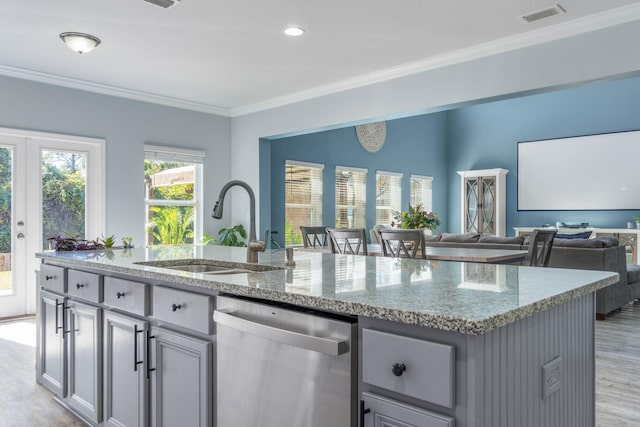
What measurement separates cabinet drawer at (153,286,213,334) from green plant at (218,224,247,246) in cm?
451

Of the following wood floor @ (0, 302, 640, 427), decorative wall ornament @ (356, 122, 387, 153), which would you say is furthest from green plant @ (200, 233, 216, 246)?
decorative wall ornament @ (356, 122, 387, 153)

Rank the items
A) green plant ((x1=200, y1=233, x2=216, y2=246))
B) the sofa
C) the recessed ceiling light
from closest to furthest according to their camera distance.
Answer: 1. the recessed ceiling light
2. the sofa
3. green plant ((x1=200, y1=233, x2=216, y2=246))

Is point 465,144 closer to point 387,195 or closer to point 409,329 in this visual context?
point 387,195

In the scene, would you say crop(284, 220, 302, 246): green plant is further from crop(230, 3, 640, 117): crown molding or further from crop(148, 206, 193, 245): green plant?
crop(230, 3, 640, 117): crown molding

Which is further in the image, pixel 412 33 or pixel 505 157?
pixel 505 157

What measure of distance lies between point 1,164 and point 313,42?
3519 millimetres

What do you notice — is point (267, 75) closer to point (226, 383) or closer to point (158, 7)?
point (158, 7)

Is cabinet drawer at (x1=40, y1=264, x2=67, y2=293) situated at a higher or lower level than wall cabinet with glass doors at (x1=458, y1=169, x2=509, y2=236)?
lower

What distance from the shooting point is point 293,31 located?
3.96 meters

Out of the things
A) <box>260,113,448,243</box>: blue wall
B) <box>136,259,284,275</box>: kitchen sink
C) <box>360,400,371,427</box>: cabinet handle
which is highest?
<box>260,113,448,243</box>: blue wall

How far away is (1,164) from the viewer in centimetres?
501

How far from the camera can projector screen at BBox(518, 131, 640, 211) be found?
854 cm

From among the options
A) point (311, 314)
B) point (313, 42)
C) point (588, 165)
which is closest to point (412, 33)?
point (313, 42)

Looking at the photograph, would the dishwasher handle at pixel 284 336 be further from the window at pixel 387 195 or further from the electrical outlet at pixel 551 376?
the window at pixel 387 195
